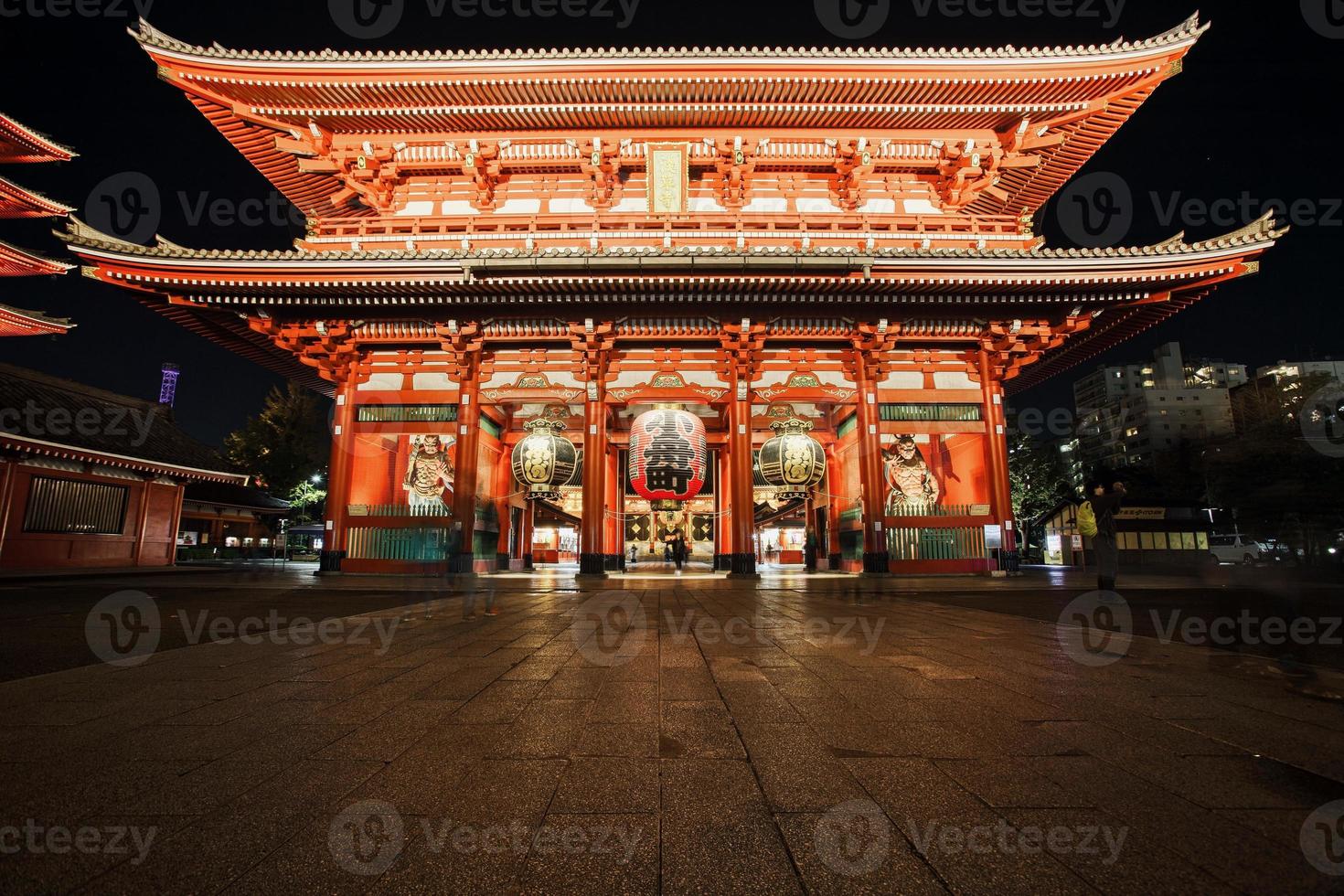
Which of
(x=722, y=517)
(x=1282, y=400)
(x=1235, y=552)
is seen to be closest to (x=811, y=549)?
(x=722, y=517)

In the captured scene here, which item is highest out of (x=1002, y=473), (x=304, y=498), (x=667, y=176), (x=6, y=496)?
(x=667, y=176)

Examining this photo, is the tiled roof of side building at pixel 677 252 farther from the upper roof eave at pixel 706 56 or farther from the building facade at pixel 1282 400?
the building facade at pixel 1282 400

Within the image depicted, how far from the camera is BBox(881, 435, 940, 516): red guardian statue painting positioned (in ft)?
46.5

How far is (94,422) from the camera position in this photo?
17.4 m

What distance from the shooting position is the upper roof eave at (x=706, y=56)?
13102 millimetres

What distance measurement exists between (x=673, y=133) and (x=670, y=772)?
16.1 meters

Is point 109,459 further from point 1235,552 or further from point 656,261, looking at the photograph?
point 1235,552

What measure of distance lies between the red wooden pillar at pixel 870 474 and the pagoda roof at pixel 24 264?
24.8 m

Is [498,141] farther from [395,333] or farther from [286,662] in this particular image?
[286,662]

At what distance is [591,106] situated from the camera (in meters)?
14.2

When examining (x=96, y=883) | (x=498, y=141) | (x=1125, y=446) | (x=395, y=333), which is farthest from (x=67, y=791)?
(x=1125, y=446)

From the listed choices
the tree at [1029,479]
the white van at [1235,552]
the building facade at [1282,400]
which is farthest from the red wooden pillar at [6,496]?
the white van at [1235,552]

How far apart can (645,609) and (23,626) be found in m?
6.57

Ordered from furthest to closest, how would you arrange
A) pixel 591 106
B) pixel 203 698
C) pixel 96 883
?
pixel 591 106 → pixel 203 698 → pixel 96 883
